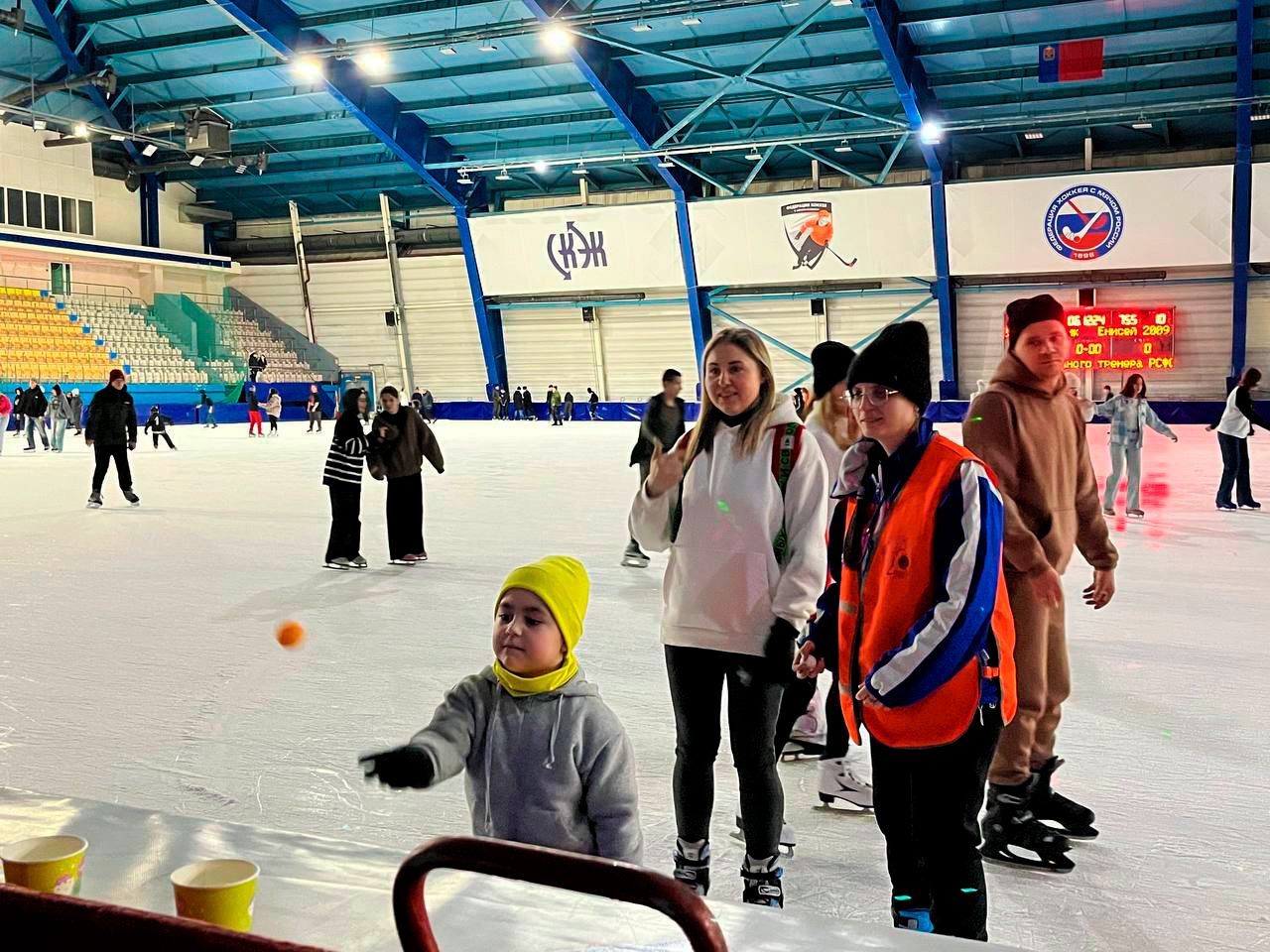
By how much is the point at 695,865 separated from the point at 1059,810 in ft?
3.65

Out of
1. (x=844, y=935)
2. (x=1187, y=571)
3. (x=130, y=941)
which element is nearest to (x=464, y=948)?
(x=844, y=935)

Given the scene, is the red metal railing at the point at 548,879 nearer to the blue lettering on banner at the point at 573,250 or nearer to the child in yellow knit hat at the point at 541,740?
the child in yellow knit hat at the point at 541,740

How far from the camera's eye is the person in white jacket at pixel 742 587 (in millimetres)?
2721

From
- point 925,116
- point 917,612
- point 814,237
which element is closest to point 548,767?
point 917,612

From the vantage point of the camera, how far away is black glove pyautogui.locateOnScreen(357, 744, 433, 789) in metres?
1.81

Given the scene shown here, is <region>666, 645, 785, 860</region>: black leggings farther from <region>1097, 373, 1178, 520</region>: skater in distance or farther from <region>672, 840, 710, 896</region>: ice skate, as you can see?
<region>1097, 373, 1178, 520</region>: skater in distance

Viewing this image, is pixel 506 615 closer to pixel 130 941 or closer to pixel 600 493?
pixel 130 941

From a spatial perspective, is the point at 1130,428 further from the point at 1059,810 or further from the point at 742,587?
the point at 742,587

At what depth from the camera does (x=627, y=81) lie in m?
26.3

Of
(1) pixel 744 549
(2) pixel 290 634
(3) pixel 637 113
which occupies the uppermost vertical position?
(3) pixel 637 113

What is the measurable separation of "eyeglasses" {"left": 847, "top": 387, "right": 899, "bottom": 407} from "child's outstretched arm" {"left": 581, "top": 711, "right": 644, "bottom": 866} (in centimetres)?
86

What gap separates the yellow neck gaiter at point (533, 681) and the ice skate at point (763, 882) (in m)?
0.94

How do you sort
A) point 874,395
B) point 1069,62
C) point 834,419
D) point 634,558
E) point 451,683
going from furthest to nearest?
point 1069,62, point 634,558, point 451,683, point 834,419, point 874,395

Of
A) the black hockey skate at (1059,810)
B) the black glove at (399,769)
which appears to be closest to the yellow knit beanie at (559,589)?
the black glove at (399,769)
